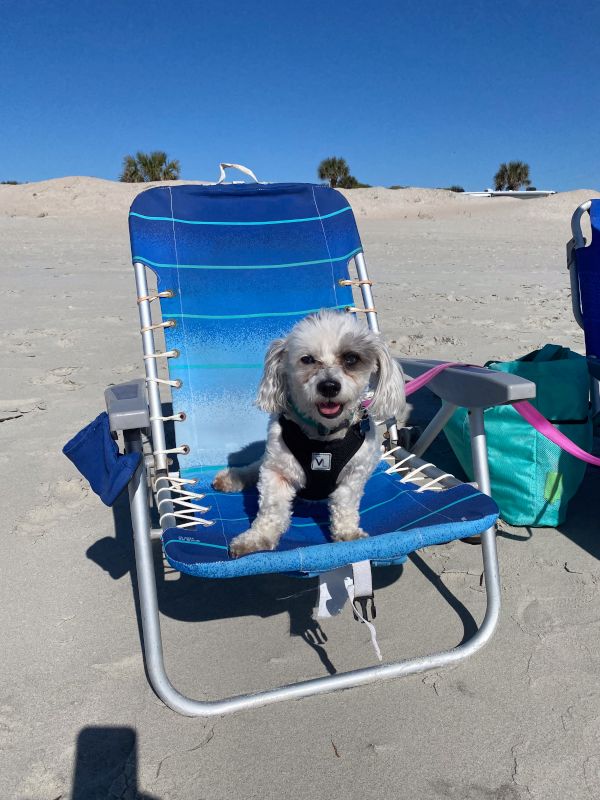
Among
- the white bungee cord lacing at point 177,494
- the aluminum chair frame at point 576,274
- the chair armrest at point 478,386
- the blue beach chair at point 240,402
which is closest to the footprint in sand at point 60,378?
the blue beach chair at point 240,402

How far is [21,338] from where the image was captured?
6098 millimetres

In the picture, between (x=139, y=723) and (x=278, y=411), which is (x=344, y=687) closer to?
(x=139, y=723)

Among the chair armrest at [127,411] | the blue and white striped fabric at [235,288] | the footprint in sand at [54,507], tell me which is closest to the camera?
the chair armrest at [127,411]

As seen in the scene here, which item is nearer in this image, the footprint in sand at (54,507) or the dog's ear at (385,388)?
the dog's ear at (385,388)

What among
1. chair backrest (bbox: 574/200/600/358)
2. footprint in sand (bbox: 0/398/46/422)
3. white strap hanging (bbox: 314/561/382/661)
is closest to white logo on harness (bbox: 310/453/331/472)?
white strap hanging (bbox: 314/561/382/661)

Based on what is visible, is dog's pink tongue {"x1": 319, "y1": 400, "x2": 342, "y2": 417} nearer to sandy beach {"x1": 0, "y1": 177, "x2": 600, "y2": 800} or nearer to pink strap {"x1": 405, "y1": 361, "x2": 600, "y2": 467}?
pink strap {"x1": 405, "y1": 361, "x2": 600, "y2": 467}

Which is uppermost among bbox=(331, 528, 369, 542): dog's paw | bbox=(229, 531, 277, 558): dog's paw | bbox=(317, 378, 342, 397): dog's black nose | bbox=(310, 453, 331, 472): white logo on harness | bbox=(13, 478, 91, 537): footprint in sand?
bbox=(317, 378, 342, 397): dog's black nose

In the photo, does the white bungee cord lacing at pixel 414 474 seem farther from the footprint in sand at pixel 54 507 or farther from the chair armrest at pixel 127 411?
the footprint in sand at pixel 54 507

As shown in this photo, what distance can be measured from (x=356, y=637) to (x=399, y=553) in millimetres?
595

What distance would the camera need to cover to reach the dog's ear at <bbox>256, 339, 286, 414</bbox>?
2275 millimetres

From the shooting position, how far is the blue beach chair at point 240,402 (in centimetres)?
195

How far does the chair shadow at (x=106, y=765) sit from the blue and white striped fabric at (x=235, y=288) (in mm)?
817

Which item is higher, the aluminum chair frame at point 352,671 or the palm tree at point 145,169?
the palm tree at point 145,169

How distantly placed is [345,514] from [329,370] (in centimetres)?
51
